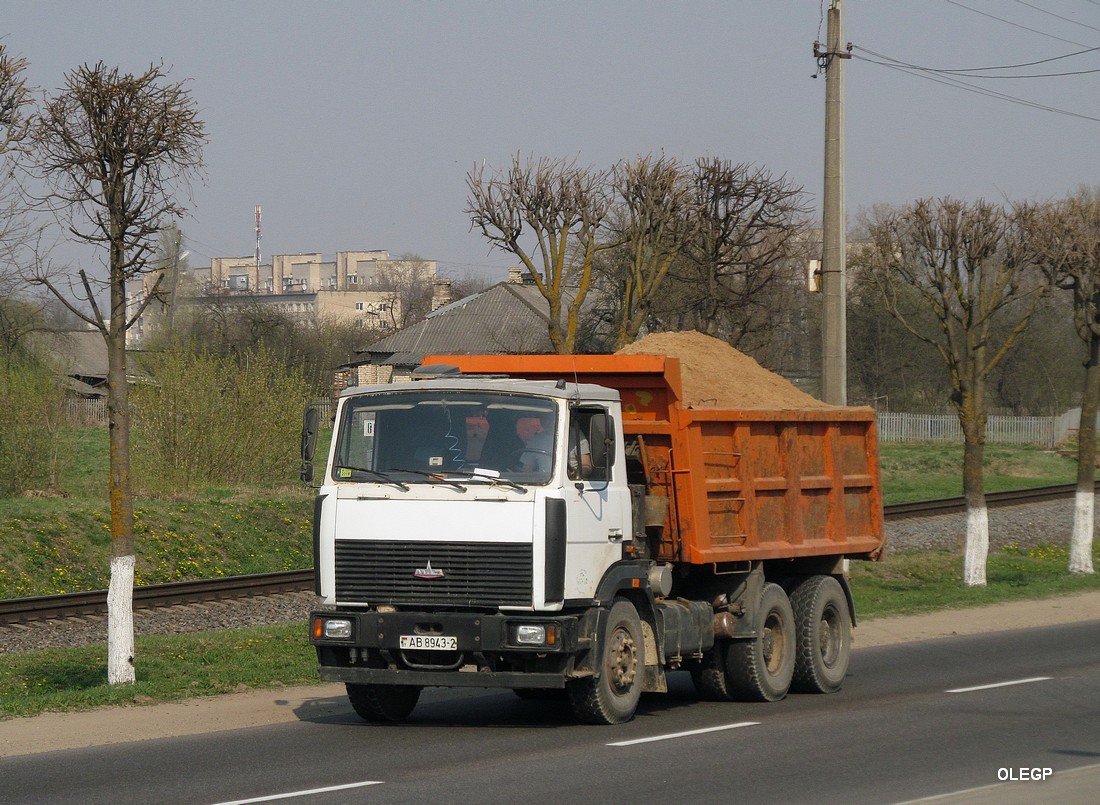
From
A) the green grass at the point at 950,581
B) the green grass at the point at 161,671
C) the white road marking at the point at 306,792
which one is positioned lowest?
the green grass at the point at 950,581

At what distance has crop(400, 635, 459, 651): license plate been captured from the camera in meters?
9.14

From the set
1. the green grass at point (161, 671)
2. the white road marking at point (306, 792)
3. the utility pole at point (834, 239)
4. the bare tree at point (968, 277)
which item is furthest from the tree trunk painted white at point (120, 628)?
the bare tree at point (968, 277)

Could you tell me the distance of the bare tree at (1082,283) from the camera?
21.8 metres

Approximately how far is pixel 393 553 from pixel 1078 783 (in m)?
4.67

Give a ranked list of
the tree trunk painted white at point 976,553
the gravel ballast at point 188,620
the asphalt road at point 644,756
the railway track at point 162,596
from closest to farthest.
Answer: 1. the asphalt road at point 644,756
2. the gravel ballast at point 188,620
3. the railway track at point 162,596
4. the tree trunk painted white at point 976,553

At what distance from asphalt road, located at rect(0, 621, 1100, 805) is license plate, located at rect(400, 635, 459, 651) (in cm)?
67

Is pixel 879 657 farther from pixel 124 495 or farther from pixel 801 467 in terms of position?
pixel 124 495

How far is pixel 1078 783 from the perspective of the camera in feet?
24.6

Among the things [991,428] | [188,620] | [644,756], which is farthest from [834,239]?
[991,428]

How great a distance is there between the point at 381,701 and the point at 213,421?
18701mm

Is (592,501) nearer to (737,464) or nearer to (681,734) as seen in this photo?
(681,734)

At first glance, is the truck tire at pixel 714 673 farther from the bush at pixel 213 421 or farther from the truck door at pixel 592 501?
the bush at pixel 213 421

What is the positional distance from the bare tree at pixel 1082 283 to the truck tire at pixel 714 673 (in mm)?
12906

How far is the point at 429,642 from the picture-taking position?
9188mm
